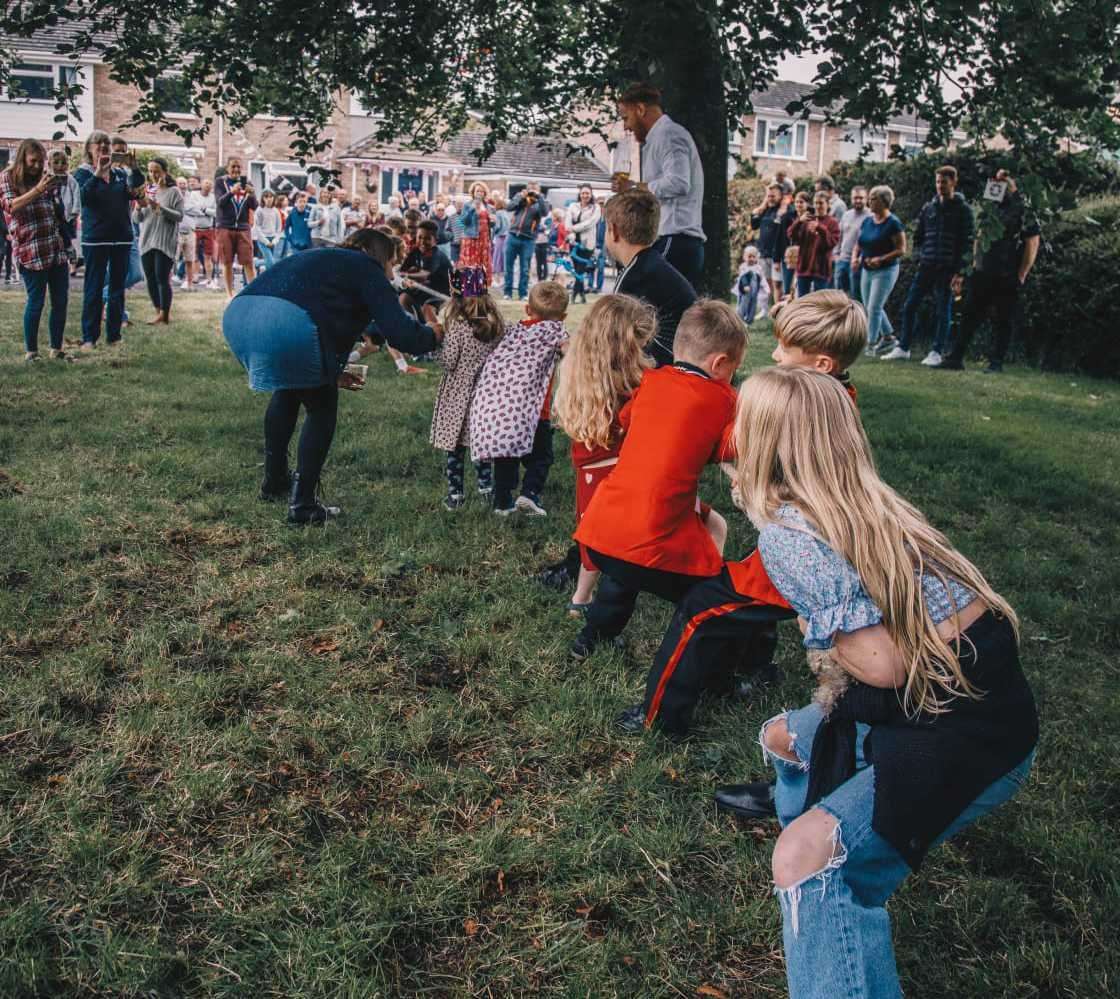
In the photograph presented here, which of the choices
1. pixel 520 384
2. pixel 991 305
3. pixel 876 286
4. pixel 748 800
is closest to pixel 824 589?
pixel 748 800

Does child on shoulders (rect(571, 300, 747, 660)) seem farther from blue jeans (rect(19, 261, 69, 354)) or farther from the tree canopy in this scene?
blue jeans (rect(19, 261, 69, 354))

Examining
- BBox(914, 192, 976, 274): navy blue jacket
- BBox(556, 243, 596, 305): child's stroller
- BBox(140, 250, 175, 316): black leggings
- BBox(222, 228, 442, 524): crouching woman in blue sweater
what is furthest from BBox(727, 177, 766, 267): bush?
BBox(222, 228, 442, 524): crouching woman in blue sweater

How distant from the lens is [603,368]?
→ 4.12 m

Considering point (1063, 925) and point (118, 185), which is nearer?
point (1063, 925)

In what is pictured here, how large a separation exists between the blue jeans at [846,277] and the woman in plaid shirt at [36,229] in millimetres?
9626

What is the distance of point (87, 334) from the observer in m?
10.2

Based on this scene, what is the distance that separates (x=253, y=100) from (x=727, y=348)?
542 cm

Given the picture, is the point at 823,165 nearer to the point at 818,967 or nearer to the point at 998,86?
the point at 998,86

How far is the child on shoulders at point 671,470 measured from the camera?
3514 millimetres

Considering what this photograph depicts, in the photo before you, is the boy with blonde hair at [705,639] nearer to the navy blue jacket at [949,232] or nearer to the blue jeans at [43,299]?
the blue jeans at [43,299]

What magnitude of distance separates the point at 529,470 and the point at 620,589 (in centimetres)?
Result: 209

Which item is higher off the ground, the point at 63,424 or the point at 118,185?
the point at 118,185

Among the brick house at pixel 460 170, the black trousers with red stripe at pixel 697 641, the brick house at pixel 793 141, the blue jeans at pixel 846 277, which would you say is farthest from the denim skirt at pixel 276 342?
the brick house at pixel 793 141

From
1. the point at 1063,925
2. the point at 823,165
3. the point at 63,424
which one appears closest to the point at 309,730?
the point at 1063,925
